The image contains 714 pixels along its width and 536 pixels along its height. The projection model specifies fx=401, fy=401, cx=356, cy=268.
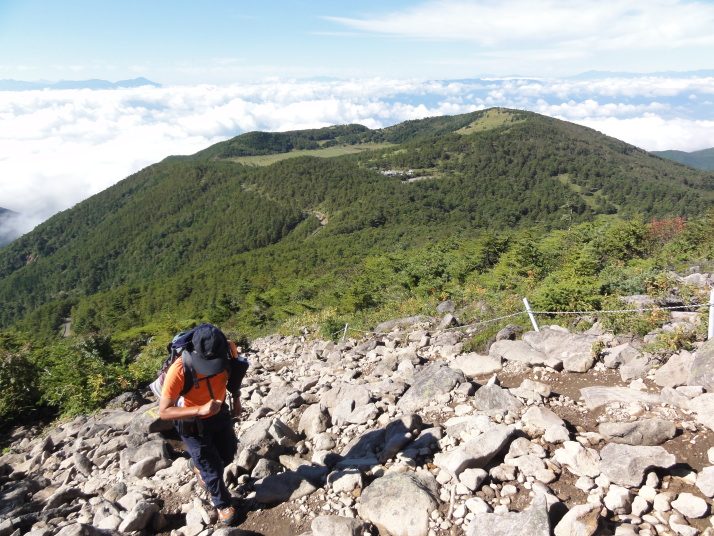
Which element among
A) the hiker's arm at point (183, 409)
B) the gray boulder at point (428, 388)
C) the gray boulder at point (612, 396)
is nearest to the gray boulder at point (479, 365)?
the gray boulder at point (428, 388)

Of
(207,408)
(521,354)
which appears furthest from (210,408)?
(521,354)

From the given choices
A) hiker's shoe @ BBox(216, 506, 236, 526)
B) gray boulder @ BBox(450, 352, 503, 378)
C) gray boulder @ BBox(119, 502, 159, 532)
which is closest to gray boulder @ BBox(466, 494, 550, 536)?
hiker's shoe @ BBox(216, 506, 236, 526)

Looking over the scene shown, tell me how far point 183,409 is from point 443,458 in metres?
2.66

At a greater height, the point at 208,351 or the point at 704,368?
the point at 208,351

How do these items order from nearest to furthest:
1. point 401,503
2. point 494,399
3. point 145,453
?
point 401,503
point 494,399
point 145,453

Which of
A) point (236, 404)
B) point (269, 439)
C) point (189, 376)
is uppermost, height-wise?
point (189, 376)

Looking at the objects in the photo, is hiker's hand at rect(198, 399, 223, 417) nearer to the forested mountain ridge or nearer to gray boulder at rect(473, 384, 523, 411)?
gray boulder at rect(473, 384, 523, 411)

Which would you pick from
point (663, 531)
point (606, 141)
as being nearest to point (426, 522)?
point (663, 531)

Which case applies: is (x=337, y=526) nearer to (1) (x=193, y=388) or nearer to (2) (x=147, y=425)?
(1) (x=193, y=388)

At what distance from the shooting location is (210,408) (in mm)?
3703

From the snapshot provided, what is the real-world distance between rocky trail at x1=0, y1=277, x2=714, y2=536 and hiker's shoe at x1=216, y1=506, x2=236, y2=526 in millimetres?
129

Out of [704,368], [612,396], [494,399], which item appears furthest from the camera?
[494,399]

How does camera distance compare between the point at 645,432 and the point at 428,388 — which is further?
the point at 428,388

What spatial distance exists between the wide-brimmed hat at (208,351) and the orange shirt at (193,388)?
118 millimetres
